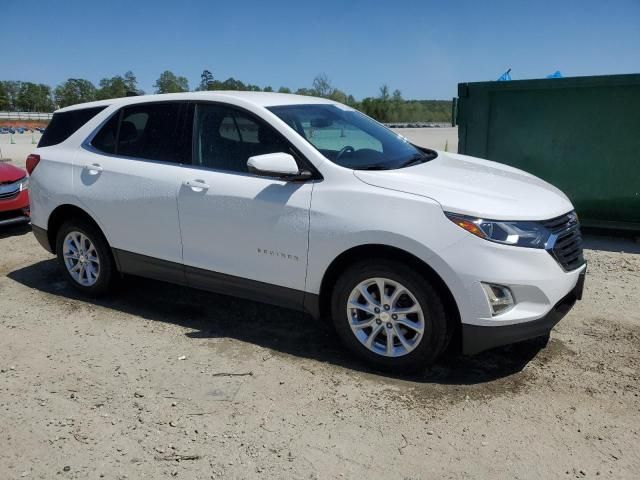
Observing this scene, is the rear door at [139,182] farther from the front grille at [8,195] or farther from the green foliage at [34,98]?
the green foliage at [34,98]

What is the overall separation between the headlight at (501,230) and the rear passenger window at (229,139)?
51.5 inches

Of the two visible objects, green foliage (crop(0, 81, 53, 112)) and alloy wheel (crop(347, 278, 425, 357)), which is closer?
alloy wheel (crop(347, 278, 425, 357))

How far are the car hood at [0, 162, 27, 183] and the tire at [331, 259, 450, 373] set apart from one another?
17.9 feet

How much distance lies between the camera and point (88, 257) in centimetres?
486

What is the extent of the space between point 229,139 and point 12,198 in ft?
14.4

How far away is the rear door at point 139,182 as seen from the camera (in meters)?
4.23

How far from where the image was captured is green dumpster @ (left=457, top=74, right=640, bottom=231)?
Result: 652 centimetres

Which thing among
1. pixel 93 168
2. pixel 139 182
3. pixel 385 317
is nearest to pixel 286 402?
pixel 385 317

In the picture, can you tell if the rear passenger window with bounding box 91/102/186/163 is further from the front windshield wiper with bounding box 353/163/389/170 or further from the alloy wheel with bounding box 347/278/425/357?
the alloy wheel with bounding box 347/278/425/357

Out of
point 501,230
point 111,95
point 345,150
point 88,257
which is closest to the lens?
point 501,230

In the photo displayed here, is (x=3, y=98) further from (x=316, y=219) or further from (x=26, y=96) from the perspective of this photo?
(x=316, y=219)

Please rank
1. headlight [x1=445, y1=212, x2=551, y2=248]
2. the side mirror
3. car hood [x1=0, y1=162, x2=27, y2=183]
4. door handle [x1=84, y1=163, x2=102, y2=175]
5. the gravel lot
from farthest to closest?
1. car hood [x1=0, y1=162, x2=27, y2=183]
2. door handle [x1=84, y1=163, x2=102, y2=175]
3. the side mirror
4. headlight [x1=445, y1=212, x2=551, y2=248]
5. the gravel lot

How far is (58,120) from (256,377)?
10.4ft

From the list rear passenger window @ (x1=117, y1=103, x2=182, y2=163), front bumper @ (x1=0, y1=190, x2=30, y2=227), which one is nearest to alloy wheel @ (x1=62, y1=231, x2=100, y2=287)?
rear passenger window @ (x1=117, y1=103, x2=182, y2=163)
